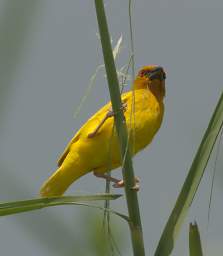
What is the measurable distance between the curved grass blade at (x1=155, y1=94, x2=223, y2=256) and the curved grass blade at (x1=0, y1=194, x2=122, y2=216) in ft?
0.40

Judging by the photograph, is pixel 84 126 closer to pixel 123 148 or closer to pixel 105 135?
pixel 105 135

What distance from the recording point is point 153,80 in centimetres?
390

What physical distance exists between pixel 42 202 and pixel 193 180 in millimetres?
282

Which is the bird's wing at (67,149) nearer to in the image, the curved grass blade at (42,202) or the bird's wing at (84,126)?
the bird's wing at (84,126)

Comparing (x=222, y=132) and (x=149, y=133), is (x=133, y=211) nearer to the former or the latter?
(x=222, y=132)

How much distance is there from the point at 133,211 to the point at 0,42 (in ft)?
1.26

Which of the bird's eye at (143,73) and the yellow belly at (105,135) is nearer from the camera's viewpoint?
the yellow belly at (105,135)

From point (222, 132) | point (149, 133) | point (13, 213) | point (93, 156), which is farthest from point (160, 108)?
point (13, 213)

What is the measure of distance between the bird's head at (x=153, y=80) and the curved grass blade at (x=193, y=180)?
2.56 metres

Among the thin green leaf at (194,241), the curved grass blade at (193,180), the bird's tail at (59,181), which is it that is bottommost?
the bird's tail at (59,181)

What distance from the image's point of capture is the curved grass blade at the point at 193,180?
3.73 feet

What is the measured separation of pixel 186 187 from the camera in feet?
3.82

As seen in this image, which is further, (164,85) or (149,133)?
(164,85)

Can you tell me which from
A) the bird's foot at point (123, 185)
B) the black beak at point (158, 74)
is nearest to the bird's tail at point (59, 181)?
the black beak at point (158, 74)
